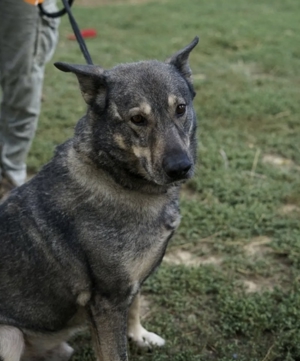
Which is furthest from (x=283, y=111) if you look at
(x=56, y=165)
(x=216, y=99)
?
(x=56, y=165)

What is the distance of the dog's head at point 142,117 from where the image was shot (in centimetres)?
247

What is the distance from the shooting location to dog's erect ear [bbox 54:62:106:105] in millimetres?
2539

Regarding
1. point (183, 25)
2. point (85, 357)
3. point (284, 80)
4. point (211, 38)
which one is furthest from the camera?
point (183, 25)

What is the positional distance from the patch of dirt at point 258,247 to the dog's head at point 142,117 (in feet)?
5.12

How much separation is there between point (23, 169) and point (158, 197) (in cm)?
→ 209

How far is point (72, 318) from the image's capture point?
2811mm

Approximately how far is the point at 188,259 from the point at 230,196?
2.72ft

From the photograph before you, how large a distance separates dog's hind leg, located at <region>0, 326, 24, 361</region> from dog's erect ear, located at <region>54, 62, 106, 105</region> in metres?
1.21

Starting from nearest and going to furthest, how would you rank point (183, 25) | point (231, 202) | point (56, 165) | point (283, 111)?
point (56, 165) < point (231, 202) < point (283, 111) < point (183, 25)

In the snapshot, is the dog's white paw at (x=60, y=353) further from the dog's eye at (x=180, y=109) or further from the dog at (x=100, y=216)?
the dog's eye at (x=180, y=109)

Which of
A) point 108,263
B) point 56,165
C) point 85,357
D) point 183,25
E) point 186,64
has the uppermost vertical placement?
point 186,64

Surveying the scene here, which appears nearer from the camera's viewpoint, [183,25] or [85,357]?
[85,357]

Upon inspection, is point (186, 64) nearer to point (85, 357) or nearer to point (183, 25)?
point (85, 357)

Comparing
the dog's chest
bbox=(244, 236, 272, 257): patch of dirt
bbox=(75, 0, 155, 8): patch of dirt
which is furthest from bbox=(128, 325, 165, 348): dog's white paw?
bbox=(75, 0, 155, 8): patch of dirt
